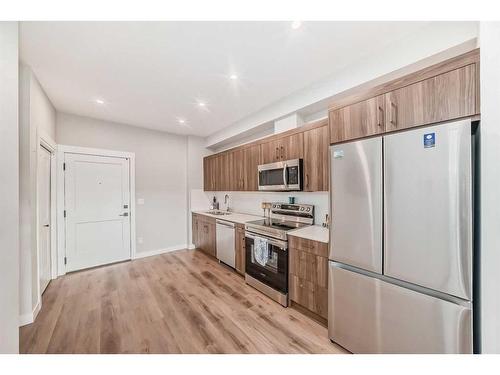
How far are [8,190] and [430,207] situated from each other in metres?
2.67

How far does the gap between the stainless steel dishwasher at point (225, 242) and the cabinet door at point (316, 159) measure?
5.00 ft

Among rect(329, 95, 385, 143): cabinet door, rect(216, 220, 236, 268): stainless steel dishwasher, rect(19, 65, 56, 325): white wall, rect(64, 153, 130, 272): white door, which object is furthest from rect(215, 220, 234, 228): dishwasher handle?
rect(19, 65, 56, 325): white wall

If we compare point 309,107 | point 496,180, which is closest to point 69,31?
point 309,107

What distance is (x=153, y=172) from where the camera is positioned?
4.25m

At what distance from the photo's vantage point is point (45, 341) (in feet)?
5.93

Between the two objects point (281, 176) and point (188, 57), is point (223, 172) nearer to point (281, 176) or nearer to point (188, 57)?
point (281, 176)

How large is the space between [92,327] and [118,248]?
2.05 metres

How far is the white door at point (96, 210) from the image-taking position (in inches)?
133

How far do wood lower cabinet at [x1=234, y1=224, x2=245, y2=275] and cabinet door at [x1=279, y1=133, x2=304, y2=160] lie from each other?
127cm

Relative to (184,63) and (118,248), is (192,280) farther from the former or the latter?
(184,63)

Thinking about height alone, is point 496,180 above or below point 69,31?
below

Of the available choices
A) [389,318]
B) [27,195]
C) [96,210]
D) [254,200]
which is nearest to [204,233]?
[254,200]

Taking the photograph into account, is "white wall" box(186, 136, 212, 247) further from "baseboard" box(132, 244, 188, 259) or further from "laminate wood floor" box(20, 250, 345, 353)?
"laminate wood floor" box(20, 250, 345, 353)

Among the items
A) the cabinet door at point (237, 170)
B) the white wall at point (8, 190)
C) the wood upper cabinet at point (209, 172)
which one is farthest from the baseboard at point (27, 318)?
the wood upper cabinet at point (209, 172)
